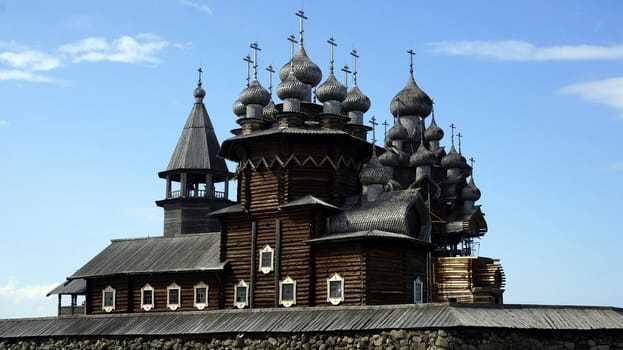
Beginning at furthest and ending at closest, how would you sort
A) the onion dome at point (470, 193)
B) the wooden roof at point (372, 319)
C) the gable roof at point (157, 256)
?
1. the onion dome at point (470, 193)
2. the gable roof at point (157, 256)
3. the wooden roof at point (372, 319)

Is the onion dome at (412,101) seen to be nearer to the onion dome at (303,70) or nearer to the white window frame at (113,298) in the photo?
the onion dome at (303,70)

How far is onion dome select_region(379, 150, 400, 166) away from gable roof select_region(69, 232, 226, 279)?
11034 millimetres

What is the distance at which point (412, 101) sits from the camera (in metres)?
49.0

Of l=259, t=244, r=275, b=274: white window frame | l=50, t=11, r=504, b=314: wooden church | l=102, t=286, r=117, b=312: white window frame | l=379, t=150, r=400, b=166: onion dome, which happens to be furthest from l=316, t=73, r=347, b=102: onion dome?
l=102, t=286, r=117, b=312: white window frame

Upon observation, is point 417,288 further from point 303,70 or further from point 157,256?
point 157,256

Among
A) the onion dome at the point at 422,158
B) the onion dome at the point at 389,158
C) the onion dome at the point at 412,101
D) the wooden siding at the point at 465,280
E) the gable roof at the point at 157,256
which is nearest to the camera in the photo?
the gable roof at the point at 157,256

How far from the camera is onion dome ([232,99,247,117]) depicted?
38625mm

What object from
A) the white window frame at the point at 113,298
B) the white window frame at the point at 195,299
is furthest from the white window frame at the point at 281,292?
the white window frame at the point at 113,298

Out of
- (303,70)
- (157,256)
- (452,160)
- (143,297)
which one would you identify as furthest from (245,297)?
(452,160)

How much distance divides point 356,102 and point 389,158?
884 centimetres

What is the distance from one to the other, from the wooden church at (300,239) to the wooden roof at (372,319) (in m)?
4.71

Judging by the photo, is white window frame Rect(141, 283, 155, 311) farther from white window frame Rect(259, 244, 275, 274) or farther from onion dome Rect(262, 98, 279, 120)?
onion dome Rect(262, 98, 279, 120)

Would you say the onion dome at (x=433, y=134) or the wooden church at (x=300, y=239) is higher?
the onion dome at (x=433, y=134)

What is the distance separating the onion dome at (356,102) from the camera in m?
37.2
